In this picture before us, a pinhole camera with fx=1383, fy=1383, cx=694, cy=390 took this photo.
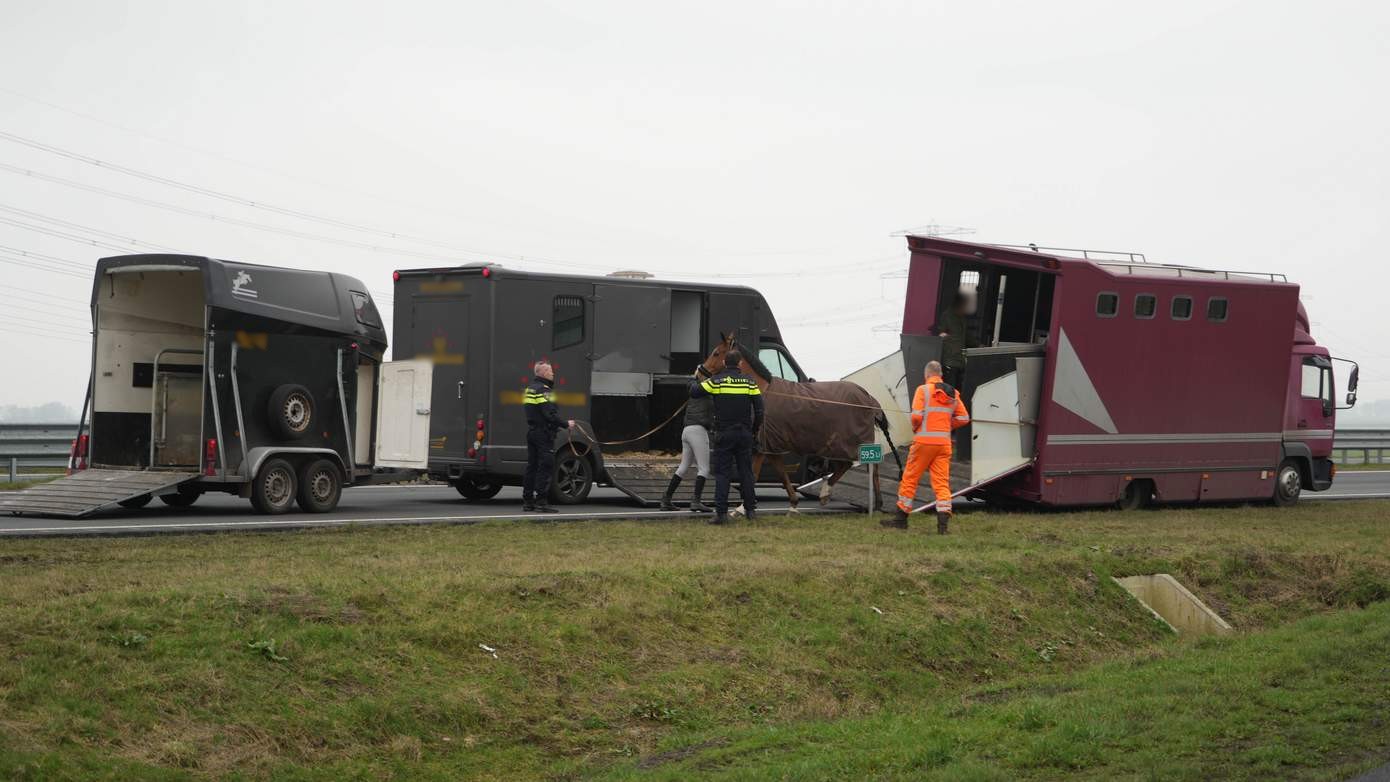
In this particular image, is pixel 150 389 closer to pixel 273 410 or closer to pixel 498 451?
pixel 273 410

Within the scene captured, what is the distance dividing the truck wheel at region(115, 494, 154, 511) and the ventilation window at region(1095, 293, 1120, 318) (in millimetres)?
12235

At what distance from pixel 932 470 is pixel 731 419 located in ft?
7.67

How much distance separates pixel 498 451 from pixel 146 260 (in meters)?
5.05

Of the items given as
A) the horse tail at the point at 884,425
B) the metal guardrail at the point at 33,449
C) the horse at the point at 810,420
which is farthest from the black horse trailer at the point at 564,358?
the metal guardrail at the point at 33,449

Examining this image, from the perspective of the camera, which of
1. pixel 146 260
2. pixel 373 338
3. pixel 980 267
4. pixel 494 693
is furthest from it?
pixel 980 267

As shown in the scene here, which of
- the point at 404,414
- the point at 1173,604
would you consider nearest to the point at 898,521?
the point at 1173,604

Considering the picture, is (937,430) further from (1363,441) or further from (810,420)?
(1363,441)

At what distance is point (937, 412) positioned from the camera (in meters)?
15.2

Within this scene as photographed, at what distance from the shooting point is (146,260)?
635 inches

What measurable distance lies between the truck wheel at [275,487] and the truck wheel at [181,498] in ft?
4.04

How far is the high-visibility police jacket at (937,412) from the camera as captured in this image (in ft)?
49.9

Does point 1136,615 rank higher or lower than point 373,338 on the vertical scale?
lower

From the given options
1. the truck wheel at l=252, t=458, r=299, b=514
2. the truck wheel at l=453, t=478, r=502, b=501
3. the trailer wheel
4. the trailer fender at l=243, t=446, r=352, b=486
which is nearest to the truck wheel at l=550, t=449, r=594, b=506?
the truck wheel at l=453, t=478, r=502, b=501

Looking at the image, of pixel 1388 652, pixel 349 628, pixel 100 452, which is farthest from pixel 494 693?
pixel 100 452
